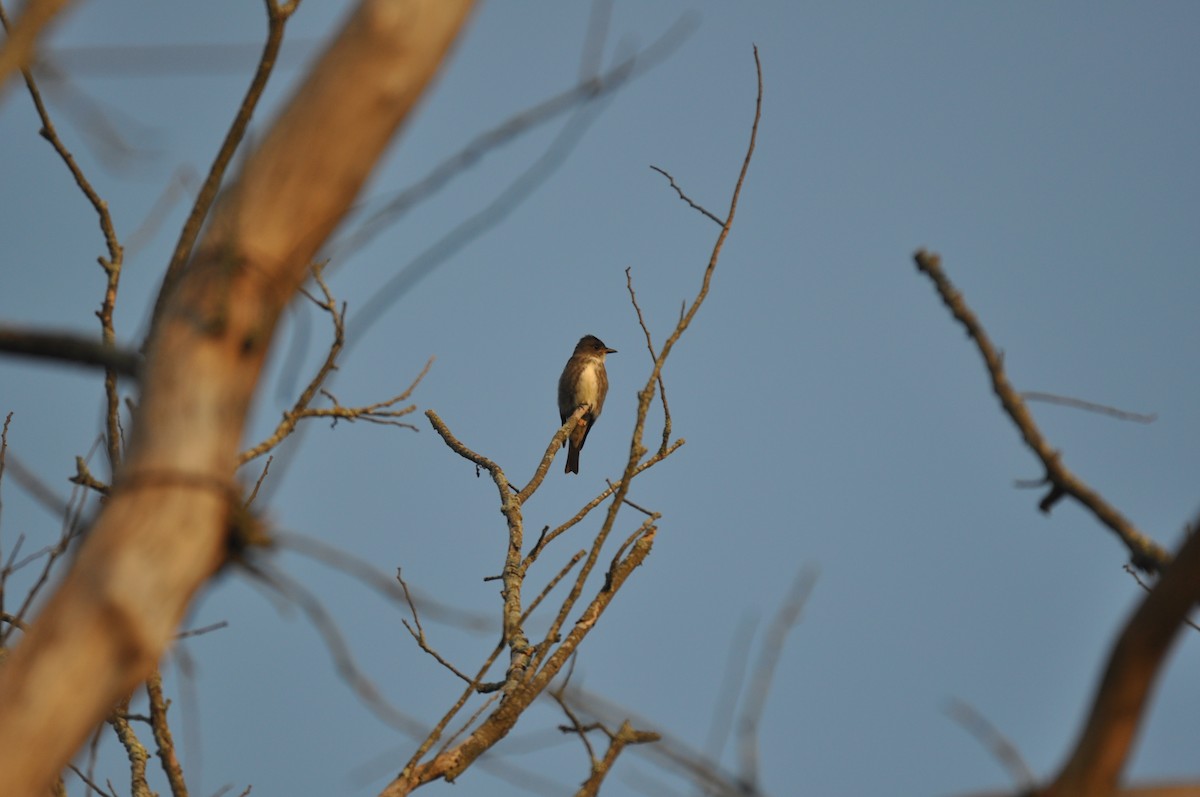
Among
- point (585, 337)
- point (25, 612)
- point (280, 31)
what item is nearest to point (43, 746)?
point (280, 31)

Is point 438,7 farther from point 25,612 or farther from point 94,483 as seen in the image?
point 25,612

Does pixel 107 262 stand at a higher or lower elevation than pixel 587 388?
lower

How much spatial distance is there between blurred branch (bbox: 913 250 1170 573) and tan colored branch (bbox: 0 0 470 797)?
1.21 meters

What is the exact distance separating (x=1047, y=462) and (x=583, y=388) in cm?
1151

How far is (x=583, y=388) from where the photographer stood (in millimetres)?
13758

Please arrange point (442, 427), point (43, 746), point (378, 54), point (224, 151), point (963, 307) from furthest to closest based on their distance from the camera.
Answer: point (442, 427)
point (963, 307)
point (224, 151)
point (378, 54)
point (43, 746)

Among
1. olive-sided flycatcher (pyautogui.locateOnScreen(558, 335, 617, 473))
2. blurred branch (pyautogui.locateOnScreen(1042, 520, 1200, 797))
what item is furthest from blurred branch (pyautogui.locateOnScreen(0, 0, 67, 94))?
olive-sided flycatcher (pyautogui.locateOnScreen(558, 335, 617, 473))

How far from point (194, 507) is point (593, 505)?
2.96 metres

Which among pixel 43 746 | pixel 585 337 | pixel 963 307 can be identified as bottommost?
pixel 43 746

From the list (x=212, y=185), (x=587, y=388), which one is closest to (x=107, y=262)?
(x=212, y=185)

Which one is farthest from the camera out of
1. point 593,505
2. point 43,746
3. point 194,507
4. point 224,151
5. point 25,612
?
point 593,505

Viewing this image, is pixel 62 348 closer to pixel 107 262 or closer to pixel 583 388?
pixel 107 262

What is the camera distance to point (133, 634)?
158 centimetres

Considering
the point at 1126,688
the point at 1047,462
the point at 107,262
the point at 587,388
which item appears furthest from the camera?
the point at 587,388
